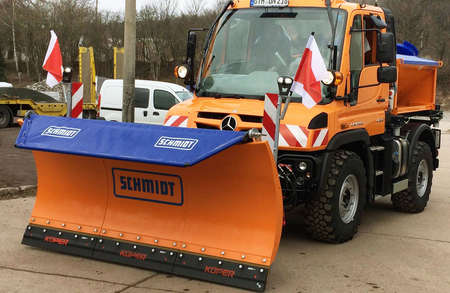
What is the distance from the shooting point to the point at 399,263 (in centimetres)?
608

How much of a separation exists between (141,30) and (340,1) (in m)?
37.3

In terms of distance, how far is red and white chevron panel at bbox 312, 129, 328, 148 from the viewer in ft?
20.0

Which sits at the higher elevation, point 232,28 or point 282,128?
point 232,28

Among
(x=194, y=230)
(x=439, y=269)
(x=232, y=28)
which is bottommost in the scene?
(x=439, y=269)

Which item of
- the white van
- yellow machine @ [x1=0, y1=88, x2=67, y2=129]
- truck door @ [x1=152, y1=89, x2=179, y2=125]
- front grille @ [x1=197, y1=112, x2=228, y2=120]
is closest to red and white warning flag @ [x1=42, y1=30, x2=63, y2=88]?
front grille @ [x1=197, y1=112, x2=228, y2=120]

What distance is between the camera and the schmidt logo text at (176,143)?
4.78 meters

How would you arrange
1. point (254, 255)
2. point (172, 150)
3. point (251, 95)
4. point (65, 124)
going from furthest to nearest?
point (251, 95) → point (65, 124) → point (254, 255) → point (172, 150)

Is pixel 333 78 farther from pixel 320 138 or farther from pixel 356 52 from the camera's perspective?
pixel 356 52

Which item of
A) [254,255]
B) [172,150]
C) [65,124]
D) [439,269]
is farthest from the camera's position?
[439,269]

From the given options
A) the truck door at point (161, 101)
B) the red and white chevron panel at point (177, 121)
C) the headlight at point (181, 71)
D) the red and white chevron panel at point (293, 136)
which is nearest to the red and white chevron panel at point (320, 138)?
the red and white chevron panel at point (293, 136)

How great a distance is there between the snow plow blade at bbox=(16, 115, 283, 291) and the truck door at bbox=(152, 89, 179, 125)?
1007 cm

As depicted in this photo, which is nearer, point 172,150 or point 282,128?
point 172,150

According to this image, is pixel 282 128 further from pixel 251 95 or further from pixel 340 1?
pixel 340 1

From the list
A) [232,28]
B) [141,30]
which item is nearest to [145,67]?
[141,30]
